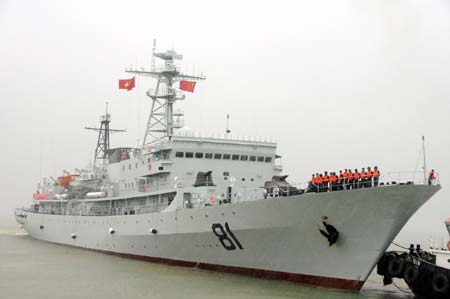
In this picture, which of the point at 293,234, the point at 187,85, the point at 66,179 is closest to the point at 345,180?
the point at 293,234

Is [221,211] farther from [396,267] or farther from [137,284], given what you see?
[396,267]

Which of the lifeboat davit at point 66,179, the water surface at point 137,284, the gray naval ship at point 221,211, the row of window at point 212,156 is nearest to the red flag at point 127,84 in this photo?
the gray naval ship at point 221,211

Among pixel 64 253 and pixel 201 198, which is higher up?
pixel 201 198

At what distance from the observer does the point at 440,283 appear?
18031 millimetres

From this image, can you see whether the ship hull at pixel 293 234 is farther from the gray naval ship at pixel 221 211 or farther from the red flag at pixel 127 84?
the red flag at pixel 127 84

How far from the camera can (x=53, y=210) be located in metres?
40.4

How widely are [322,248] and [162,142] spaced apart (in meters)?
11.0

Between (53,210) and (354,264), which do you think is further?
(53,210)

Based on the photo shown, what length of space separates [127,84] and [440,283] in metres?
21.4

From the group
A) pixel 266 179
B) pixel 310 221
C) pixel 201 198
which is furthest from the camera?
pixel 266 179

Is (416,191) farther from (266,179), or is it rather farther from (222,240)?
(266,179)

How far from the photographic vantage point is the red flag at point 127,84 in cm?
3242

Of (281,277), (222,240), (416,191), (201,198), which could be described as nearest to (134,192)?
(201,198)

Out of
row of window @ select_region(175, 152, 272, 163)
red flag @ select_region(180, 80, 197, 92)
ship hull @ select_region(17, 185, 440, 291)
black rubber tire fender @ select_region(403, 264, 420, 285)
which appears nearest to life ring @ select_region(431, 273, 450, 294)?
black rubber tire fender @ select_region(403, 264, 420, 285)
